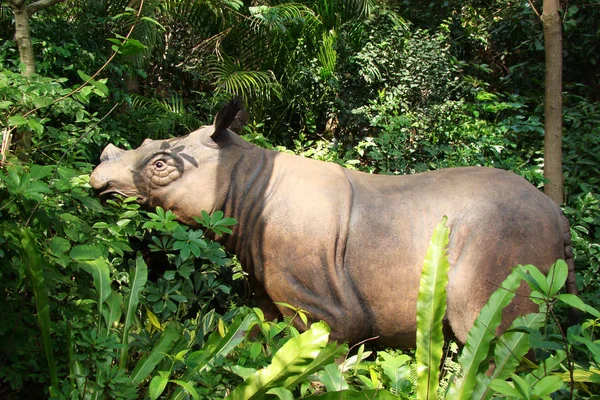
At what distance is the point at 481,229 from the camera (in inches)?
131

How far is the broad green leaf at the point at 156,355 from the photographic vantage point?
2779 millimetres

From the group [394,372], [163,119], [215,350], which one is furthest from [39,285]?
[163,119]

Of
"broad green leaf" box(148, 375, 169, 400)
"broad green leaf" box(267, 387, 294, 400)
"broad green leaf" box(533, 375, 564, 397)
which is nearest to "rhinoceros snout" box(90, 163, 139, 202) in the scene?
"broad green leaf" box(148, 375, 169, 400)

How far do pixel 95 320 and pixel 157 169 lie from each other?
3.09ft

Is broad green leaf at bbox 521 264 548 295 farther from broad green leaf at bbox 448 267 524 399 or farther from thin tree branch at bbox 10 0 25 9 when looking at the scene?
thin tree branch at bbox 10 0 25 9

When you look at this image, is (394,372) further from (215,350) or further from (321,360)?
(215,350)

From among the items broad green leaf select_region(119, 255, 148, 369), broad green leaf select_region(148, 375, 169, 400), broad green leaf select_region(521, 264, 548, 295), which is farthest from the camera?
broad green leaf select_region(119, 255, 148, 369)

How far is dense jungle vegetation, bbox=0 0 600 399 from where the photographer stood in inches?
101

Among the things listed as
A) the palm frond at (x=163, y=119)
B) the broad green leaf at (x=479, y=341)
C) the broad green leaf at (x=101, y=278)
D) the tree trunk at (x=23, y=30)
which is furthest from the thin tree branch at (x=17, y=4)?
the broad green leaf at (x=479, y=341)

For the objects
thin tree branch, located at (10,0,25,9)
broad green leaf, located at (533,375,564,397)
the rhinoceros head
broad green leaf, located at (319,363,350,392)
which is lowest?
broad green leaf, located at (319,363,350,392)

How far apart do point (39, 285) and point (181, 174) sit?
125 cm

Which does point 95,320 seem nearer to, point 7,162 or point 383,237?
point 7,162

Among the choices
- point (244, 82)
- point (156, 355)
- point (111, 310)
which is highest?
point (244, 82)

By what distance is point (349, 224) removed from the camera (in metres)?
3.49
